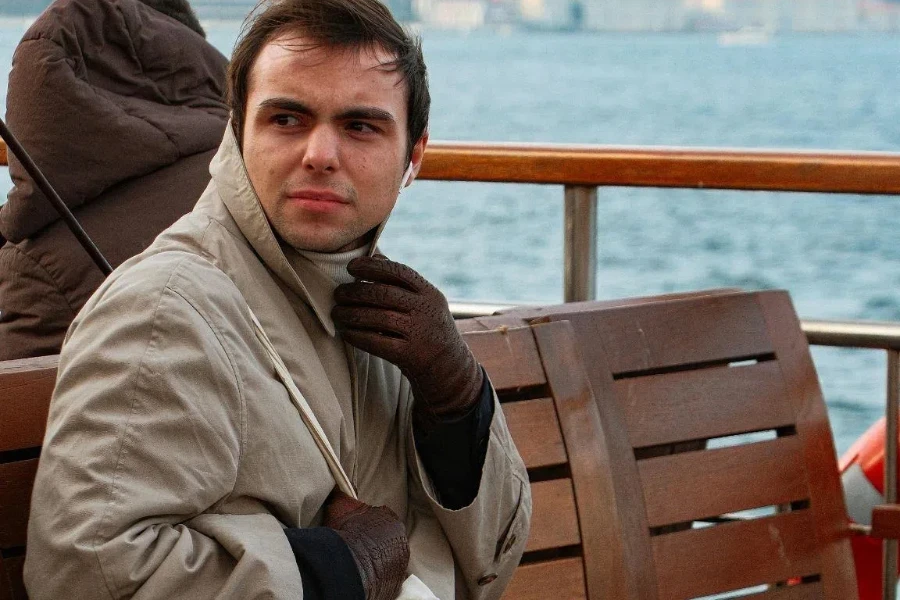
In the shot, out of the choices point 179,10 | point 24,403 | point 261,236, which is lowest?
point 24,403

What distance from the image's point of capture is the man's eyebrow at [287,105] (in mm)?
→ 1680

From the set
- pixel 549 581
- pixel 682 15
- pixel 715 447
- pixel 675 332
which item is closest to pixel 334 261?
pixel 549 581

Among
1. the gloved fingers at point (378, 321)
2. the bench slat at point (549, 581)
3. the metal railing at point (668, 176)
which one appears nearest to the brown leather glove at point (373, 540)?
the gloved fingers at point (378, 321)

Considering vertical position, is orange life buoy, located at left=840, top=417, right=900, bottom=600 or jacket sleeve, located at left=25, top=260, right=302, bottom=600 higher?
jacket sleeve, located at left=25, top=260, right=302, bottom=600

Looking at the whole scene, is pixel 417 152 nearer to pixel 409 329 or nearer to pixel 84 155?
pixel 409 329

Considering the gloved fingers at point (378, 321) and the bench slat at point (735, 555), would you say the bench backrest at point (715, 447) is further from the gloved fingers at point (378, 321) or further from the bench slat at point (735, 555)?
the gloved fingers at point (378, 321)

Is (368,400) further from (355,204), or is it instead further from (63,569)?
(63,569)

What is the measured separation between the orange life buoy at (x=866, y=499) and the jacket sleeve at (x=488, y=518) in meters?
1.32

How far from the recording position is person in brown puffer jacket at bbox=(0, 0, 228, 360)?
7.72 feet

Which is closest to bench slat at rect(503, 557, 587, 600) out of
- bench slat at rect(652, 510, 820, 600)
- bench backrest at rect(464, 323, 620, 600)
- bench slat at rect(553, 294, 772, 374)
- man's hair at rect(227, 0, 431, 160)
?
bench backrest at rect(464, 323, 620, 600)

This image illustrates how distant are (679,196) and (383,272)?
125ft

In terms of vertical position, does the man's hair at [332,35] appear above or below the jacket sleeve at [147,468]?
above

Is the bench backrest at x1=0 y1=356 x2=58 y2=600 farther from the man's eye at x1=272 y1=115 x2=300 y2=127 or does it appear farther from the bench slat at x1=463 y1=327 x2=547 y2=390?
the bench slat at x1=463 y1=327 x2=547 y2=390

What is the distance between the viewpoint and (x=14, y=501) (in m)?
1.72
